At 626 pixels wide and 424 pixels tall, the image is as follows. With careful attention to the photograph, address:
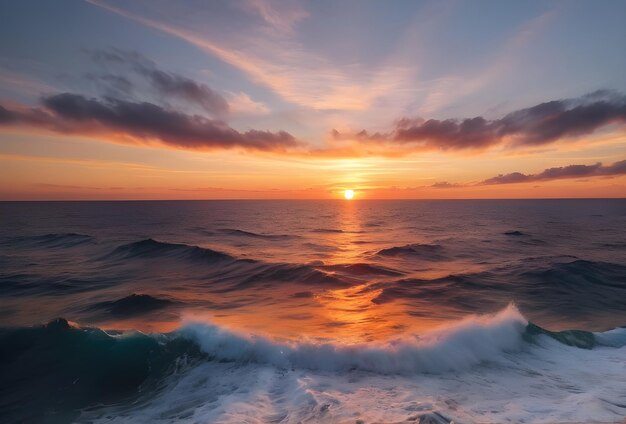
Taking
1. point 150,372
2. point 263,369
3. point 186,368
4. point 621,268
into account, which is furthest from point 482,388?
point 621,268

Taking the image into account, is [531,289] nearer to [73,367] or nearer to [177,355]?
[177,355]

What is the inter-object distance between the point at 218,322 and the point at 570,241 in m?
46.3

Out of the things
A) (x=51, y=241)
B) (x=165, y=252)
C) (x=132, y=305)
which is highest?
(x=51, y=241)

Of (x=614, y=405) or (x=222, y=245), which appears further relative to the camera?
(x=222, y=245)

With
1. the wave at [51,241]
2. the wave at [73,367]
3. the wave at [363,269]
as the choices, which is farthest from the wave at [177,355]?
the wave at [51,241]

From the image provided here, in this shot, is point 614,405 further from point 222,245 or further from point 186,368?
point 222,245

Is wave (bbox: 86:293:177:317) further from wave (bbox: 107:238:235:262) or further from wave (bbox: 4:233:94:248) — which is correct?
wave (bbox: 4:233:94:248)

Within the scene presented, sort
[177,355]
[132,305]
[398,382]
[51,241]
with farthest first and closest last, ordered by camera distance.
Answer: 1. [51,241]
2. [132,305]
3. [177,355]
4. [398,382]

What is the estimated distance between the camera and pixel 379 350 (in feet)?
38.7

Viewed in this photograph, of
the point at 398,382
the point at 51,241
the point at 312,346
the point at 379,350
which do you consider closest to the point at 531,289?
the point at 379,350

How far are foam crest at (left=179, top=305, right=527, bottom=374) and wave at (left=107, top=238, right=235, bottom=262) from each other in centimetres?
1886

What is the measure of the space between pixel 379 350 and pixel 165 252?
28.5m

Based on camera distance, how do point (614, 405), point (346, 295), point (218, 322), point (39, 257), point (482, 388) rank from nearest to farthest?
point (614, 405)
point (482, 388)
point (218, 322)
point (346, 295)
point (39, 257)

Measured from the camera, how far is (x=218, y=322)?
49.7 ft
